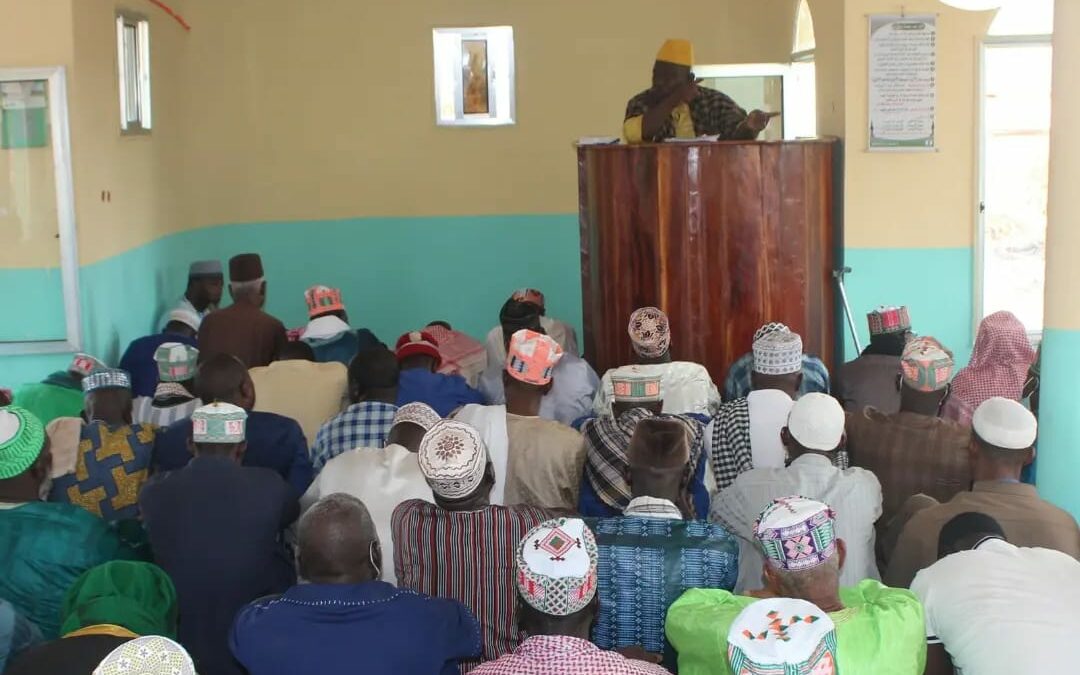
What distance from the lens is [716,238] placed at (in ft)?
21.7

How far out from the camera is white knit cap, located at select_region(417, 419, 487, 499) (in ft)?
11.2

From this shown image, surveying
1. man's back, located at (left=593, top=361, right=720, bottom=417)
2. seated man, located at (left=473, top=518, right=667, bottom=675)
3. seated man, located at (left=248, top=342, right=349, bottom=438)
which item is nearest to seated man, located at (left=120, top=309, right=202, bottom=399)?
seated man, located at (left=248, top=342, right=349, bottom=438)

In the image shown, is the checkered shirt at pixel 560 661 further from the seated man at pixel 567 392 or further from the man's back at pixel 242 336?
the man's back at pixel 242 336

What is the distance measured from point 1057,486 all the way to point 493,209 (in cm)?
566

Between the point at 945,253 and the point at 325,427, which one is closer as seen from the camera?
the point at 325,427

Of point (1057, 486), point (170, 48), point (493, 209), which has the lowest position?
point (1057, 486)

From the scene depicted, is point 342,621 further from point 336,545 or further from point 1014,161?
point 1014,161

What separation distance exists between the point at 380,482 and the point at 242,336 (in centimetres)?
275

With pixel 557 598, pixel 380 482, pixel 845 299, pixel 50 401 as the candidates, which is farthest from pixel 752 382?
pixel 50 401

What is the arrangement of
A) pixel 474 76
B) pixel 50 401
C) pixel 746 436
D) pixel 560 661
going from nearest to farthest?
pixel 560 661, pixel 746 436, pixel 50 401, pixel 474 76

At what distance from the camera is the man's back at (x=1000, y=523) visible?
11.9 feet

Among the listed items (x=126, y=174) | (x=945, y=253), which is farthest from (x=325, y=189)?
(x=945, y=253)

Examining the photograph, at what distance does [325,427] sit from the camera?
480 cm

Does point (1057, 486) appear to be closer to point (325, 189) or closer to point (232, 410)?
point (232, 410)
